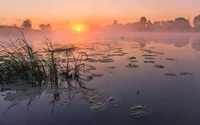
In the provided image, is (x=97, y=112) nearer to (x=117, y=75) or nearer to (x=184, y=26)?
(x=117, y=75)

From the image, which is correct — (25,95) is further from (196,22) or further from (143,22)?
(143,22)

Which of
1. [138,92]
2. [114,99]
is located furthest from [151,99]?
→ [114,99]

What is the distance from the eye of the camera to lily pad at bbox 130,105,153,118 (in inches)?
238

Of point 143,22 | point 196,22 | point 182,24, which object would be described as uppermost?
point 143,22

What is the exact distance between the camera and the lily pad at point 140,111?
6051mm

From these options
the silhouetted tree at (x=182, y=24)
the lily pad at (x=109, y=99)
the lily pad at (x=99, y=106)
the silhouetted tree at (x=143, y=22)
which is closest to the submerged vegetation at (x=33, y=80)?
the lily pad at (x=109, y=99)

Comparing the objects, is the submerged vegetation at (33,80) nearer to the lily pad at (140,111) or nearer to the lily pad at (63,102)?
the lily pad at (63,102)

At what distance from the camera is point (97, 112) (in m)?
6.27

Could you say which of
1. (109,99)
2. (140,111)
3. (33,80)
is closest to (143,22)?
(33,80)

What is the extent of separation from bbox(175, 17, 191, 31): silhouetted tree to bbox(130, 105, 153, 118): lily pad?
578 feet

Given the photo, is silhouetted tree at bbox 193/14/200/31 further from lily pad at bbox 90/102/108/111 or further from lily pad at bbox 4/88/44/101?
lily pad at bbox 90/102/108/111

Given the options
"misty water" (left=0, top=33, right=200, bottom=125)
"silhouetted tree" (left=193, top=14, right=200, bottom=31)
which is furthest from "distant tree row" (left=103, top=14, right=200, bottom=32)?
"misty water" (left=0, top=33, right=200, bottom=125)

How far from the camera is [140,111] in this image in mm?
6219

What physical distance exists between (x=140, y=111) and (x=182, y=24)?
179m
